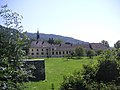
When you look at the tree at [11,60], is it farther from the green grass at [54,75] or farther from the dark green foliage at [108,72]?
the dark green foliage at [108,72]

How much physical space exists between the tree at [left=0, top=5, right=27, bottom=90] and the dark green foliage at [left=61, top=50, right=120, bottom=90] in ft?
9.62

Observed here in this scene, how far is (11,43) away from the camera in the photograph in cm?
598

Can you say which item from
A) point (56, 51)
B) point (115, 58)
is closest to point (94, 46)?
point (56, 51)

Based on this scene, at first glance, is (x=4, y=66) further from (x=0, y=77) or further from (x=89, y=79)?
(x=89, y=79)

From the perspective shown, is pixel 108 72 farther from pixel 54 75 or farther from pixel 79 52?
pixel 79 52

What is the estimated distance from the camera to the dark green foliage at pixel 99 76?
866cm

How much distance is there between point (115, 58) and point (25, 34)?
4900mm

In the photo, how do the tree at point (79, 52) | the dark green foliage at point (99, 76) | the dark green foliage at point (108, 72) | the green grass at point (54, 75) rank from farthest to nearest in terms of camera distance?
the tree at point (79, 52) → the green grass at point (54, 75) → the dark green foliage at point (108, 72) → the dark green foliage at point (99, 76)

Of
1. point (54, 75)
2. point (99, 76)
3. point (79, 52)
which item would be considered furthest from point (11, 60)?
point (79, 52)

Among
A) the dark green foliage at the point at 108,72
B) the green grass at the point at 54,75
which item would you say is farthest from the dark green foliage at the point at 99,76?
the green grass at the point at 54,75

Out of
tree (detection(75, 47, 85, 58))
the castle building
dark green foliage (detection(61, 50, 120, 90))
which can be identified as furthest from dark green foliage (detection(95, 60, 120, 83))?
the castle building

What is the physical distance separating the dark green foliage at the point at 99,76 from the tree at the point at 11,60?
9.62ft

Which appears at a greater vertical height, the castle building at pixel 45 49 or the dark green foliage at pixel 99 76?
the castle building at pixel 45 49

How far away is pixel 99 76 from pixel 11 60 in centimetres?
472
